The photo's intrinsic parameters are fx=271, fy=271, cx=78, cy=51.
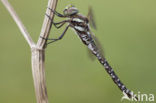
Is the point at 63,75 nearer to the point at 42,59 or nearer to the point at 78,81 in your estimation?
the point at 78,81

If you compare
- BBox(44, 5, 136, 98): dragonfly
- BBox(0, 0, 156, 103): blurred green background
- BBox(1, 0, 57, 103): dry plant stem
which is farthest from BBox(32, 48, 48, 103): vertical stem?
BBox(0, 0, 156, 103): blurred green background

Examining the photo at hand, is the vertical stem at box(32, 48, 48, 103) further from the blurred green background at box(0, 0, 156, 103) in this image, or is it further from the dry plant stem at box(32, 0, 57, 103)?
the blurred green background at box(0, 0, 156, 103)

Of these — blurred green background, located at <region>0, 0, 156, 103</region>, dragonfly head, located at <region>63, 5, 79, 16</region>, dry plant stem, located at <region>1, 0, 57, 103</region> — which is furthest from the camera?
blurred green background, located at <region>0, 0, 156, 103</region>

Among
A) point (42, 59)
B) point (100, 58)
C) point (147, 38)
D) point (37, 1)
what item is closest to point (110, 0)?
point (147, 38)

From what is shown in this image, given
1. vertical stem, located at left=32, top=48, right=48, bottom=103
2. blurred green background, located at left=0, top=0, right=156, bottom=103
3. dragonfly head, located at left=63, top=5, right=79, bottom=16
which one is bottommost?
blurred green background, located at left=0, top=0, right=156, bottom=103

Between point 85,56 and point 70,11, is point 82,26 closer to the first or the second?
point 70,11

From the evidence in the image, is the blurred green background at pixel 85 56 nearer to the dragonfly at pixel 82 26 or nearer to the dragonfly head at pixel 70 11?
the dragonfly at pixel 82 26
